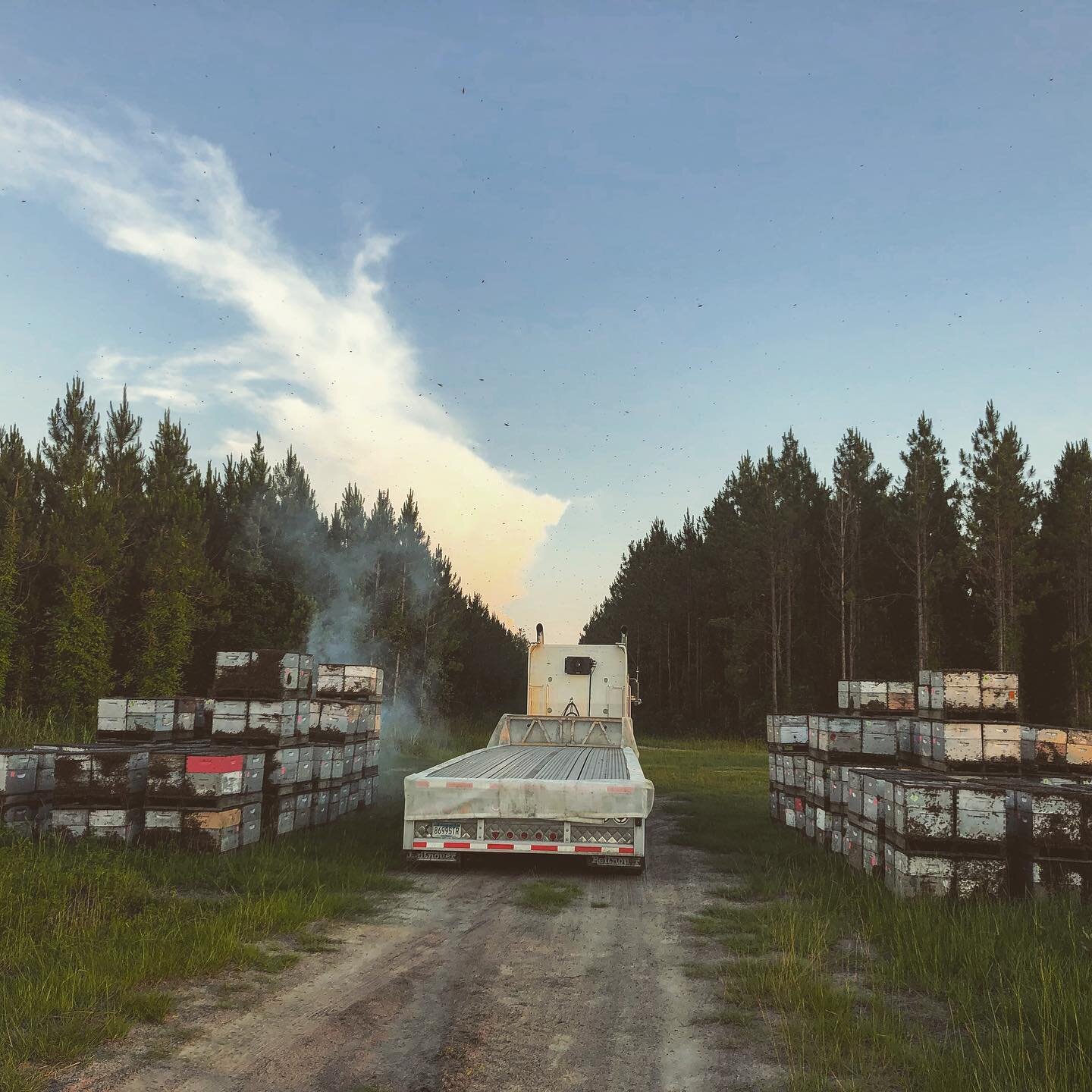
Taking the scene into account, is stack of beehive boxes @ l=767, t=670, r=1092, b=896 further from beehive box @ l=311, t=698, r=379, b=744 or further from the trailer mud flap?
beehive box @ l=311, t=698, r=379, b=744

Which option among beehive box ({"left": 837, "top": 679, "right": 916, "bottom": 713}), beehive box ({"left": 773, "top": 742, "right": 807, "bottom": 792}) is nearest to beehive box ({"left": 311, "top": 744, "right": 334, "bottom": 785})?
beehive box ({"left": 773, "top": 742, "right": 807, "bottom": 792})

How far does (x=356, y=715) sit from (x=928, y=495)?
33905 mm

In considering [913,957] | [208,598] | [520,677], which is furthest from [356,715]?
[520,677]

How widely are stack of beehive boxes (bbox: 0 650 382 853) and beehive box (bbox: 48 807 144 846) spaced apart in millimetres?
11

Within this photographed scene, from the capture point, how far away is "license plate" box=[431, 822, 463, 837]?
9867 mm

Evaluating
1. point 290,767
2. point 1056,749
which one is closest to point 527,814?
point 290,767

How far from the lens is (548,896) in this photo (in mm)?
Result: 8836

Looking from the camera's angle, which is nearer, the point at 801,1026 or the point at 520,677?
the point at 801,1026

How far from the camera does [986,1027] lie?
206 inches

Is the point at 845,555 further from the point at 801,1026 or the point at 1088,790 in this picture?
the point at 801,1026

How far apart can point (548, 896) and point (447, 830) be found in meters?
1.61

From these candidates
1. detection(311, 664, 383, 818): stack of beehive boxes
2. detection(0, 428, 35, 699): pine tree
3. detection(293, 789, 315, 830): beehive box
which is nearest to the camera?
detection(293, 789, 315, 830): beehive box

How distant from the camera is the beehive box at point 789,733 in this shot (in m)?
14.7

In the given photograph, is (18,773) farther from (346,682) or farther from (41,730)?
(41,730)
